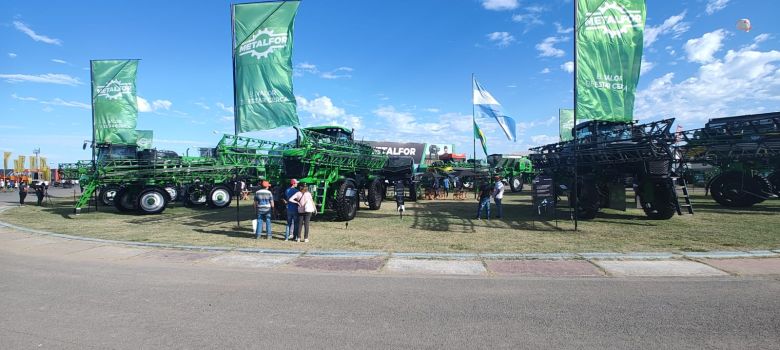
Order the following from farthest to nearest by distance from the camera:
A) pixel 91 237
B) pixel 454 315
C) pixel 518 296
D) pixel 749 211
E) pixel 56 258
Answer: pixel 749 211
pixel 91 237
pixel 56 258
pixel 518 296
pixel 454 315

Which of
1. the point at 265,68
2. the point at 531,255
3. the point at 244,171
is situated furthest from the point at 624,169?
the point at 244,171

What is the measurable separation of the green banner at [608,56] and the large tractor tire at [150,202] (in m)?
15.6

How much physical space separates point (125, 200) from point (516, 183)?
25.4 meters

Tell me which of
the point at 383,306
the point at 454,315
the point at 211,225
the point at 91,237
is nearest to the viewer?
the point at 454,315

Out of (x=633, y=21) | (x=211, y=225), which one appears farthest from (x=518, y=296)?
(x=211, y=225)

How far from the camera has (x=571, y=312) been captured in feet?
15.2

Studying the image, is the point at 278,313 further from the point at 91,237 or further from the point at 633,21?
the point at 633,21

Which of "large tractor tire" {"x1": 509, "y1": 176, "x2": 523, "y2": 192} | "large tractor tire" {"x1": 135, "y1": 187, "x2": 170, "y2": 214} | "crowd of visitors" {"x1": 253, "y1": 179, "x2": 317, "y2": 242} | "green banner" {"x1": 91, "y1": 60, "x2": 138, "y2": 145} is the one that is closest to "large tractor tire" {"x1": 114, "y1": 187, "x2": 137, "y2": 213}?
"large tractor tire" {"x1": 135, "y1": 187, "x2": 170, "y2": 214}

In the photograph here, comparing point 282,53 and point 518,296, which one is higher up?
point 282,53

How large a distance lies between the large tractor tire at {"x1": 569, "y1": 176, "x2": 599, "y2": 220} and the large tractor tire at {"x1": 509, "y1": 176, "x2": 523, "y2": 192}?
18.0 metres

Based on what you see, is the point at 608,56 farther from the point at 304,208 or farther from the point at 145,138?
the point at 145,138

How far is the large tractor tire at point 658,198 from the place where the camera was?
1193 cm

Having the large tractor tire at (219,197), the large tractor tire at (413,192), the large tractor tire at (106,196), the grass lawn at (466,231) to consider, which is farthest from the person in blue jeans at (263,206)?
the large tractor tire at (106,196)

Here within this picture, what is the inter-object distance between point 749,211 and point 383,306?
1560 centimetres
